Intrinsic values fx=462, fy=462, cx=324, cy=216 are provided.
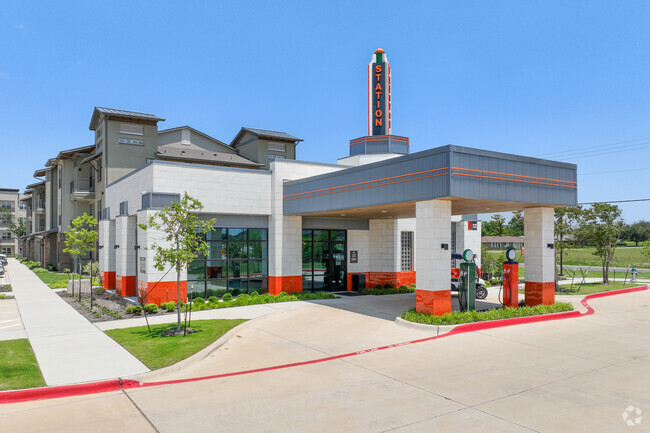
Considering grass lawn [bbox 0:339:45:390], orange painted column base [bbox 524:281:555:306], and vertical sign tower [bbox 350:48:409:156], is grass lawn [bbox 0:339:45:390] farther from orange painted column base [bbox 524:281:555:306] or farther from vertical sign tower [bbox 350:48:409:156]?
vertical sign tower [bbox 350:48:409:156]

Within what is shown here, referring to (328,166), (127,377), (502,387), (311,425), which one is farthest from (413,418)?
(328,166)

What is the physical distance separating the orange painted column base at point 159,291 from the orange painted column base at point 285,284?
4.94 meters

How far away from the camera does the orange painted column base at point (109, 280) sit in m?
28.8

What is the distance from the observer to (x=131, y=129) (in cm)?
3838

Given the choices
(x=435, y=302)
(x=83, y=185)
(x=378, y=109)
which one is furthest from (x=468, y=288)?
(x=83, y=185)

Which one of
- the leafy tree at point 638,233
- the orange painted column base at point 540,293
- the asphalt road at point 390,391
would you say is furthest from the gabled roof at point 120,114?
the leafy tree at point 638,233

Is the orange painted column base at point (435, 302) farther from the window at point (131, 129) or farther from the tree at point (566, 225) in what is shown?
the window at point (131, 129)

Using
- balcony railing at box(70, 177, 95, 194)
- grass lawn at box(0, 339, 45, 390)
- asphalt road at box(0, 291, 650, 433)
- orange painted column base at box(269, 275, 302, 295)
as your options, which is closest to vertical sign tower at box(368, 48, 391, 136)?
orange painted column base at box(269, 275, 302, 295)

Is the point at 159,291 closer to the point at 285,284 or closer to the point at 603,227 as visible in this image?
the point at 285,284

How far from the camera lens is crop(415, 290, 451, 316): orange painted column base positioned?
16047 millimetres

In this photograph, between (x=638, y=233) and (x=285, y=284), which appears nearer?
(x=285, y=284)

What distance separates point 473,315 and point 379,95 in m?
19.4

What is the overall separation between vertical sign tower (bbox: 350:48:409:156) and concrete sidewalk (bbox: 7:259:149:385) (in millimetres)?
18508

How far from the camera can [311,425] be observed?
7.66 meters
